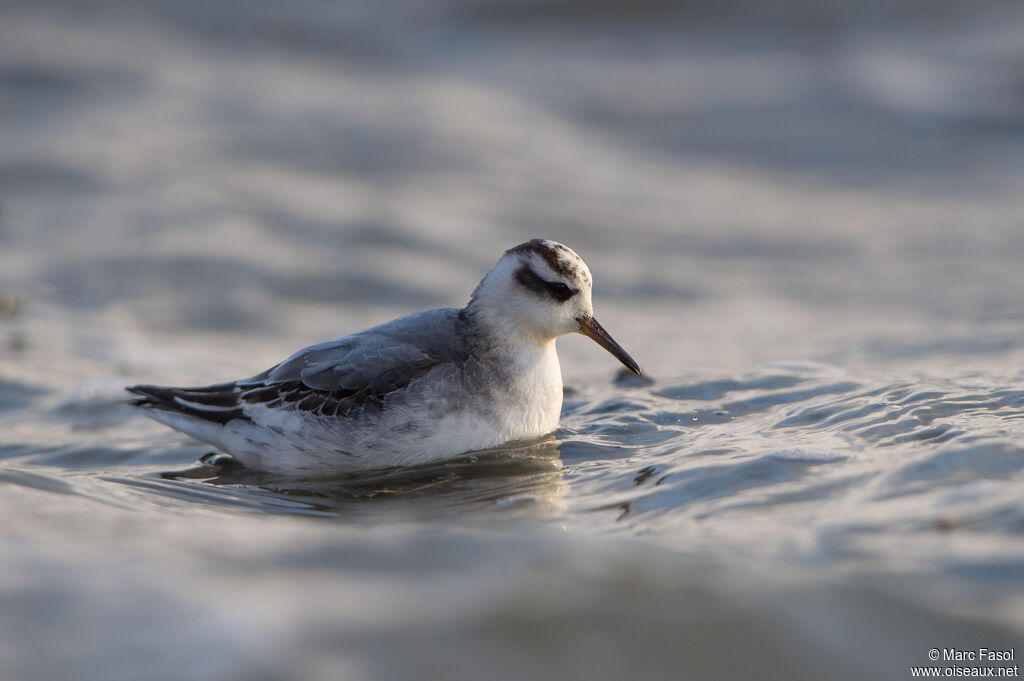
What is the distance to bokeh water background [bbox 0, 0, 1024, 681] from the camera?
11.4 feet

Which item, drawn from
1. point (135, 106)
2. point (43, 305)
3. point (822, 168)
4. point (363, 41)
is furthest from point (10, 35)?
point (822, 168)

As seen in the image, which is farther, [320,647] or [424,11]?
[424,11]

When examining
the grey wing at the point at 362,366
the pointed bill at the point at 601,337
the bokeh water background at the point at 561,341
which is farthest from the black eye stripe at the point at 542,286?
the bokeh water background at the point at 561,341

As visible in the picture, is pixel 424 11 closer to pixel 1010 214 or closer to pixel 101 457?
pixel 1010 214

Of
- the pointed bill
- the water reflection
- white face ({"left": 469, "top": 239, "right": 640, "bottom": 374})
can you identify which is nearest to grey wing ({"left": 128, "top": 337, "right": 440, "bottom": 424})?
the water reflection

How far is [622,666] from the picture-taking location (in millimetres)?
3289

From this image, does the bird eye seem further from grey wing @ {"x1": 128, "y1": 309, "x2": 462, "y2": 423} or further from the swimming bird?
grey wing @ {"x1": 128, "y1": 309, "x2": 462, "y2": 423}

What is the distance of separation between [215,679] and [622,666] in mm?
1251

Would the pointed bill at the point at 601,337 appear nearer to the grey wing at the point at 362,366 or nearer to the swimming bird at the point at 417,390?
the swimming bird at the point at 417,390

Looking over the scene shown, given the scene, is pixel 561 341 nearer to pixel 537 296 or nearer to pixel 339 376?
pixel 537 296

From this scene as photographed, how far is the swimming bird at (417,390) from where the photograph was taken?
5.84 metres

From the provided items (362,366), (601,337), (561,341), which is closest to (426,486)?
(362,366)

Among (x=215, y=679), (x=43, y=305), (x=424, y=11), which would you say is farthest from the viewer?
(x=424, y=11)

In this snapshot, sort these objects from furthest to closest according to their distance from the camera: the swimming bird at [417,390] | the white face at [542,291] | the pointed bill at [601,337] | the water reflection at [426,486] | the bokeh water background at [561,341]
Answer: the pointed bill at [601,337] < the white face at [542,291] < the swimming bird at [417,390] < the water reflection at [426,486] < the bokeh water background at [561,341]
